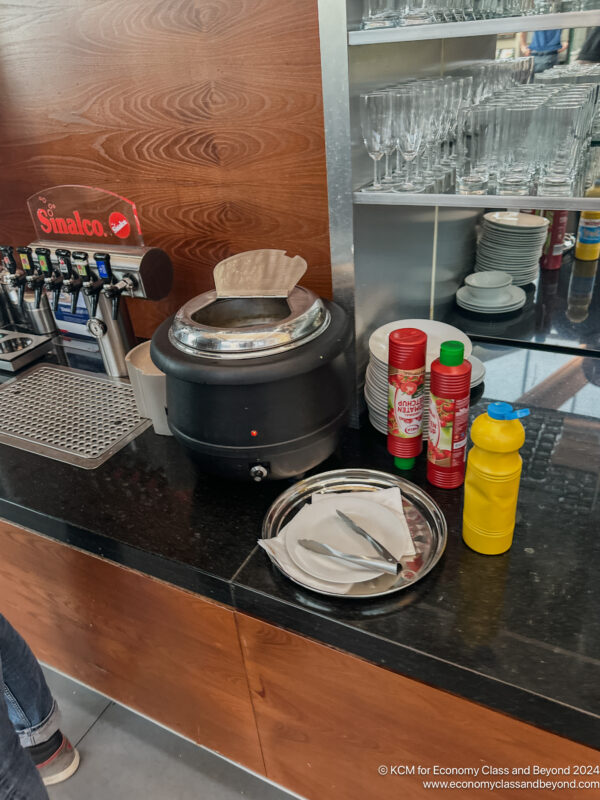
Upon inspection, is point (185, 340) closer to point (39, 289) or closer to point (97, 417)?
point (97, 417)

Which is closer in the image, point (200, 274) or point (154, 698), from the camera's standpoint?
point (154, 698)

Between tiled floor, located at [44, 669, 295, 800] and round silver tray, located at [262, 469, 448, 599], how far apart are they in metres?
0.76

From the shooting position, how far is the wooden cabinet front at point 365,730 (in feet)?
2.74

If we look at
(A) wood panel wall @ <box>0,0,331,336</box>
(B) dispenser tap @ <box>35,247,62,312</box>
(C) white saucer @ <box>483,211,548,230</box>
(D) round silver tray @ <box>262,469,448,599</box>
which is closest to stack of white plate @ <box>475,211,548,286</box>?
(C) white saucer @ <box>483,211,548,230</box>

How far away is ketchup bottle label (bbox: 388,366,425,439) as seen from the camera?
108cm

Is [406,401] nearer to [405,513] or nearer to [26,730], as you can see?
[405,513]

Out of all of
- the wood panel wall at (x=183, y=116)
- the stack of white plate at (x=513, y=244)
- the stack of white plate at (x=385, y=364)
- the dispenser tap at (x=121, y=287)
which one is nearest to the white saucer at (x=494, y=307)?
the stack of white plate at (x=513, y=244)

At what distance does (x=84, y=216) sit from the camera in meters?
1.60

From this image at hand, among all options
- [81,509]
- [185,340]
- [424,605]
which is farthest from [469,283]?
[81,509]

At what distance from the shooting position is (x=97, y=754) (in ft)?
4.95

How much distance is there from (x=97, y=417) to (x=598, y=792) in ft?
3.83

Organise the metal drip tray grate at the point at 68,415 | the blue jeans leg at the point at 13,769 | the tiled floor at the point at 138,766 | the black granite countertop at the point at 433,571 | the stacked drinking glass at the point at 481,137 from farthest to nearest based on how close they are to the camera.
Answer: the tiled floor at the point at 138,766 → the metal drip tray grate at the point at 68,415 → the stacked drinking glass at the point at 481,137 → the blue jeans leg at the point at 13,769 → the black granite countertop at the point at 433,571

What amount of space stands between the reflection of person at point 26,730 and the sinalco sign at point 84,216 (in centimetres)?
96

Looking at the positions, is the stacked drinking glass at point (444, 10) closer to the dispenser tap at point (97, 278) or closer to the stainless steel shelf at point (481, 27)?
the stainless steel shelf at point (481, 27)
